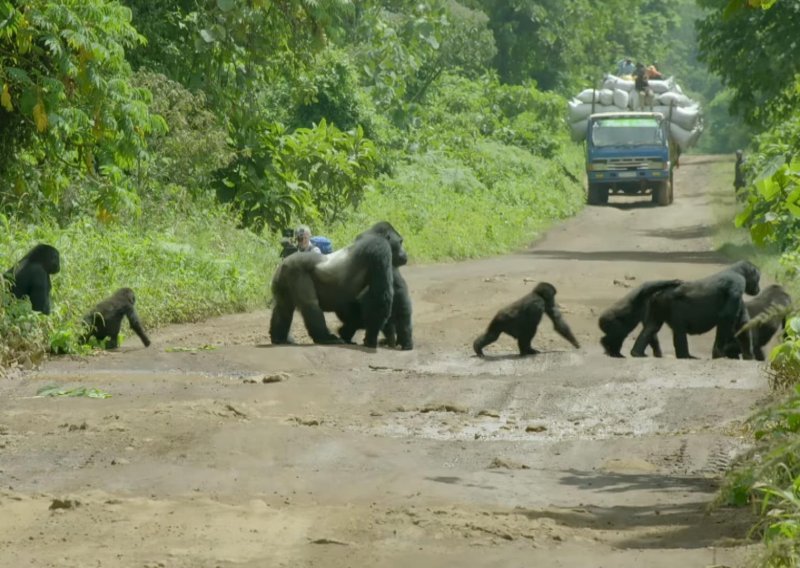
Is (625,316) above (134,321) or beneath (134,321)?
beneath

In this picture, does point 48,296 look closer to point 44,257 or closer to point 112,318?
point 44,257

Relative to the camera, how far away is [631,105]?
44844mm

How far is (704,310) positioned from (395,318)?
118 inches

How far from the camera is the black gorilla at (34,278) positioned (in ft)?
45.7

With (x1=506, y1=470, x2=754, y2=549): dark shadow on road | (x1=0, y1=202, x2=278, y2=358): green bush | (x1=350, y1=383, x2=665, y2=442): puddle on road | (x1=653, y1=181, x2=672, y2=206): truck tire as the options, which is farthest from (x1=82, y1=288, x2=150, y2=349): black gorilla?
(x1=653, y1=181, x2=672, y2=206): truck tire

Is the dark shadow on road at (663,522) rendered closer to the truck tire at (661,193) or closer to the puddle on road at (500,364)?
the puddle on road at (500,364)

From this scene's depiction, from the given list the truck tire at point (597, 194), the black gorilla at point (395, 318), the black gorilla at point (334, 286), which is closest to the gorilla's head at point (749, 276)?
the black gorilla at point (395, 318)

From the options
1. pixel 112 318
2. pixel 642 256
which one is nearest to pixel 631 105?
pixel 642 256

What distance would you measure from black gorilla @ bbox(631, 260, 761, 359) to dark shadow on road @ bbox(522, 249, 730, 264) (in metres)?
10.6

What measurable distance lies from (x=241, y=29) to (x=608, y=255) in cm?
959

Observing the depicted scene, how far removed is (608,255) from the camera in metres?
28.5

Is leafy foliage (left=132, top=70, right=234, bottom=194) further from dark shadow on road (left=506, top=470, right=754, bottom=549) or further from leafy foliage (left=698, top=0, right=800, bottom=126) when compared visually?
dark shadow on road (left=506, top=470, right=754, bottom=549)

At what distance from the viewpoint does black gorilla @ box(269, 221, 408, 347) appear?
14.9 metres

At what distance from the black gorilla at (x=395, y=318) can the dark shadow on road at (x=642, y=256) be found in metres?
11.0
